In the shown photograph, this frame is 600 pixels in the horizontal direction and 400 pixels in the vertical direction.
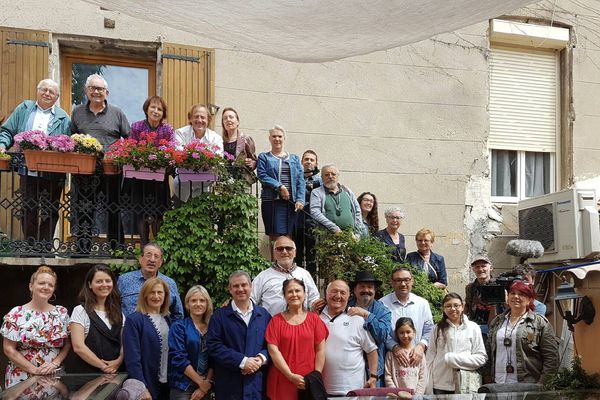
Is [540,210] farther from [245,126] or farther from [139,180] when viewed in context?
[139,180]

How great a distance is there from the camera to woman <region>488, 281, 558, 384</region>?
21.7 ft

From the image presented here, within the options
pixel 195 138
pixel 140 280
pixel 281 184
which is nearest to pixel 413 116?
pixel 281 184

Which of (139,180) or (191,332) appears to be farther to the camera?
(139,180)

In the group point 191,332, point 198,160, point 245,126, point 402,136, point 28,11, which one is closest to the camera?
point 191,332

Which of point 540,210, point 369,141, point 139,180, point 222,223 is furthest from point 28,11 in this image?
point 540,210

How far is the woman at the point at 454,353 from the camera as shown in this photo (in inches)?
276

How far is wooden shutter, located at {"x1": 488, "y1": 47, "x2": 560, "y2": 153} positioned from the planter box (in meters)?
6.23

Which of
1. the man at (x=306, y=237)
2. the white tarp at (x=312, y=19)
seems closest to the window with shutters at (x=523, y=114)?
the man at (x=306, y=237)

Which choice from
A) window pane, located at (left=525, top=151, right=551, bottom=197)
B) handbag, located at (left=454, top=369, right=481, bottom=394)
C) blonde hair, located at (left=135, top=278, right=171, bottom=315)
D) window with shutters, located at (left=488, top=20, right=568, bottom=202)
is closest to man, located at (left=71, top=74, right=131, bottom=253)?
blonde hair, located at (left=135, top=278, right=171, bottom=315)

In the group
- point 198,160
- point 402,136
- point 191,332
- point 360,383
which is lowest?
point 360,383

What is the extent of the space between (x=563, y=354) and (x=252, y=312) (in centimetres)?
245

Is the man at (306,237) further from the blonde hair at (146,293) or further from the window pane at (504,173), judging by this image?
the window pane at (504,173)

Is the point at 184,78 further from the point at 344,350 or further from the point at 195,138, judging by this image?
the point at 344,350

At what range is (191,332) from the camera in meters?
6.71
